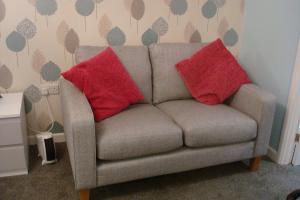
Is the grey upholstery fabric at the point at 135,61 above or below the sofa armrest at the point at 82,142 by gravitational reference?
above

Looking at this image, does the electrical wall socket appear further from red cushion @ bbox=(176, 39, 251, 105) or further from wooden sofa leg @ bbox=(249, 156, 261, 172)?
wooden sofa leg @ bbox=(249, 156, 261, 172)

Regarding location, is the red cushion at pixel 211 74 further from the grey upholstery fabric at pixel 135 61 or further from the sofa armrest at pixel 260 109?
the grey upholstery fabric at pixel 135 61

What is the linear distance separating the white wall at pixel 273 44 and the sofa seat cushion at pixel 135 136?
102 centimetres

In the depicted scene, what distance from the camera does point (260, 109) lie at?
2.00 metres

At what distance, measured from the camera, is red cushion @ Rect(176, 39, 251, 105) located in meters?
2.21

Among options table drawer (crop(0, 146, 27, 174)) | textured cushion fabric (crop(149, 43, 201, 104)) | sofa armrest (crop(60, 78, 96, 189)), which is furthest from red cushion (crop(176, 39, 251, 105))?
table drawer (crop(0, 146, 27, 174))

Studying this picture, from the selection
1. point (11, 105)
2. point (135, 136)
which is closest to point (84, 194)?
point (135, 136)

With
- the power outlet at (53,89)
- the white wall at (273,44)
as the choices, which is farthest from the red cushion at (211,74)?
the power outlet at (53,89)

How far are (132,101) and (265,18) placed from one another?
4.56ft

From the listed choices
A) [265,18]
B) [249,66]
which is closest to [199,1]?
[265,18]

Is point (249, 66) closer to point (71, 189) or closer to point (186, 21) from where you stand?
point (186, 21)

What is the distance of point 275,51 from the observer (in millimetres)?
2318

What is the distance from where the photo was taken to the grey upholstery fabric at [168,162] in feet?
5.65

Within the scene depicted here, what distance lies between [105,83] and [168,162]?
0.69 m
